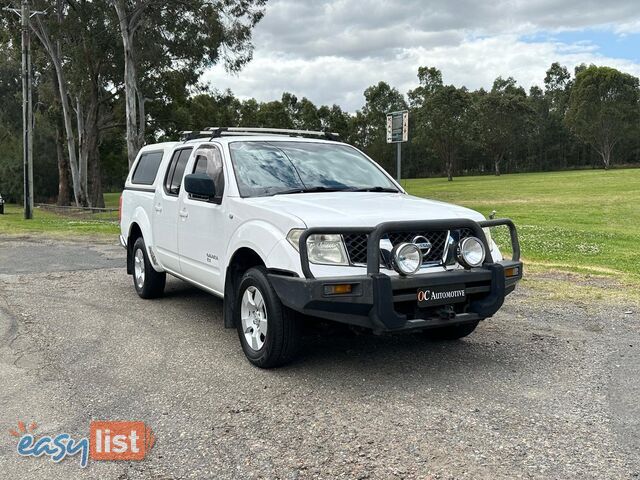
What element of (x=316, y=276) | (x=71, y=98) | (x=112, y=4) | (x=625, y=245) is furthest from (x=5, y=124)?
(x=316, y=276)

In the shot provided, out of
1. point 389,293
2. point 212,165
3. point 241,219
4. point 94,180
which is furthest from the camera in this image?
point 94,180

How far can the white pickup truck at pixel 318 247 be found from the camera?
171 inches

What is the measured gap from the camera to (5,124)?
51438 millimetres

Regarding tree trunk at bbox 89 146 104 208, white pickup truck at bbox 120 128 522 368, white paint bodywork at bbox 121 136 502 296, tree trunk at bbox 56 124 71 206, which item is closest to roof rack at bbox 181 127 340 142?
white pickup truck at bbox 120 128 522 368

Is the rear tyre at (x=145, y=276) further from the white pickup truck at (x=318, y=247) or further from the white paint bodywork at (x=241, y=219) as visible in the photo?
the white pickup truck at (x=318, y=247)

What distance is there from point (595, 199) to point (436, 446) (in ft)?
96.9

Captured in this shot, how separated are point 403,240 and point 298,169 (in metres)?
1.67

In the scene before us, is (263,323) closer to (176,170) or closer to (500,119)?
(176,170)

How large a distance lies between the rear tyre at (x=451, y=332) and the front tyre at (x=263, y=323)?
1646 millimetres

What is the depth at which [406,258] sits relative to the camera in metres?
4.40

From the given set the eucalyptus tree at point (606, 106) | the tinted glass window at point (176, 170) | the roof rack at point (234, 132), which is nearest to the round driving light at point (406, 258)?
the roof rack at point (234, 132)

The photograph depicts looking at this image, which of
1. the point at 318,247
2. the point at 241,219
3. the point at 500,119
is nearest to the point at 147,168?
the point at 241,219

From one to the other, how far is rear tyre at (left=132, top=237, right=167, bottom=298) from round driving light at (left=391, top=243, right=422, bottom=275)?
13.4 ft

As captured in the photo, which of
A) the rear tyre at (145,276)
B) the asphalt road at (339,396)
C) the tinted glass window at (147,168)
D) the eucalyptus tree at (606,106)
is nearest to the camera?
the asphalt road at (339,396)
